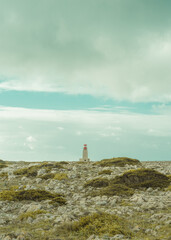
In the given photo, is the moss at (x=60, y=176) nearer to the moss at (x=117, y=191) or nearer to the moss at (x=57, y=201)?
the moss at (x=117, y=191)

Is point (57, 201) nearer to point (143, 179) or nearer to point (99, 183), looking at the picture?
point (99, 183)

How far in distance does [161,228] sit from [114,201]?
4.53 metres

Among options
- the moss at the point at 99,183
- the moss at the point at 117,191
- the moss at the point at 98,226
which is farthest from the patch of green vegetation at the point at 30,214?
the moss at the point at 99,183

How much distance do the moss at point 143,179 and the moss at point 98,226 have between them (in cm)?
827

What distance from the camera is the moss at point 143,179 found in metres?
16.3

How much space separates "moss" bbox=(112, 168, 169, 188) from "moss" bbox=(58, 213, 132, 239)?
8266 mm

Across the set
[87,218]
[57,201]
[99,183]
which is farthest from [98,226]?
[99,183]

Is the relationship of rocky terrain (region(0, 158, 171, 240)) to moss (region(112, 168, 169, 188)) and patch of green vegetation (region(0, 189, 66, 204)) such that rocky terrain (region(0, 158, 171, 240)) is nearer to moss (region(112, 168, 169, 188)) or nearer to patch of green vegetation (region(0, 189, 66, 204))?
patch of green vegetation (region(0, 189, 66, 204))

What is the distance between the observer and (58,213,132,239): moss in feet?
24.3

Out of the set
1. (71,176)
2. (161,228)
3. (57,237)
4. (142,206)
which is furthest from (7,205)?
(71,176)

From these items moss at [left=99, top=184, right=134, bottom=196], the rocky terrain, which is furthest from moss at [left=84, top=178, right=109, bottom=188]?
moss at [left=99, top=184, right=134, bottom=196]

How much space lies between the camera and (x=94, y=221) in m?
8.05

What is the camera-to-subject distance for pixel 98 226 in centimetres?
784

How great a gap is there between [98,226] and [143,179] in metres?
10.6
